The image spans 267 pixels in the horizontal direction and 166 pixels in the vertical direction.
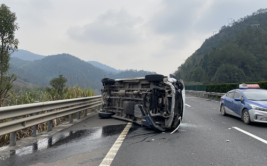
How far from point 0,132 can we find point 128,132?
3.72 meters

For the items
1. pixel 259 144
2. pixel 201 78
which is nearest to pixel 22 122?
pixel 259 144

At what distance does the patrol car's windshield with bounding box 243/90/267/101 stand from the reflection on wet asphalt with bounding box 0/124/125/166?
5835 mm

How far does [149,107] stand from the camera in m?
7.75

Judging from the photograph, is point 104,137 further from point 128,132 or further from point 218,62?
point 218,62

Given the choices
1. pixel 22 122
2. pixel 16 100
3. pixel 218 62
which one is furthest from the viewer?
pixel 218 62

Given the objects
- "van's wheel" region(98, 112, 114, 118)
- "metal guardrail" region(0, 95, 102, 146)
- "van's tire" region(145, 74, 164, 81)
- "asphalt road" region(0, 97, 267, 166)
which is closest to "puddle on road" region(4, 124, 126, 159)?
"asphalt road" region(0, 97, 267, 166)

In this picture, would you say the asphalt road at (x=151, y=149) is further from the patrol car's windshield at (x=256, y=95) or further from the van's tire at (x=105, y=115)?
the van's tire at (x=105, y=115)

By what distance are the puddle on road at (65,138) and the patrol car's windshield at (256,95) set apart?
579 cm

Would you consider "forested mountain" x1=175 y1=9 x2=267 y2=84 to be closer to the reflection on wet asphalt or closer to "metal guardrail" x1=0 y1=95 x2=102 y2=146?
the reflection on wet asphalt

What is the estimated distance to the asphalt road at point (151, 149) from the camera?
438cm

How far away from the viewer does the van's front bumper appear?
8.00m

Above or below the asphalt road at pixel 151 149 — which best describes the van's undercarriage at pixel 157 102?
above

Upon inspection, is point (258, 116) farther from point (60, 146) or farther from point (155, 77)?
point (60, 146)

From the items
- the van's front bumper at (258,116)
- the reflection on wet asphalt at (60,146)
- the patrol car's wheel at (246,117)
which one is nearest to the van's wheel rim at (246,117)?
the patrol car's wheel at (246,117)
